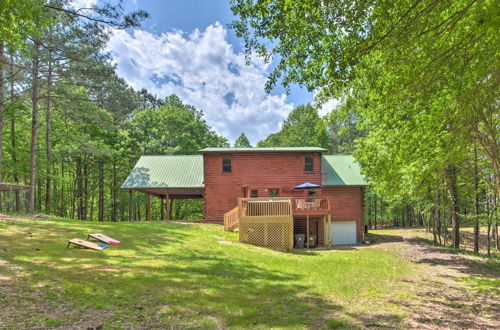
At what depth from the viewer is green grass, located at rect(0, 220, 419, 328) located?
14.8 feet

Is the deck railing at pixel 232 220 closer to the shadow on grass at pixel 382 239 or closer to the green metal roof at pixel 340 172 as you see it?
the green metal roof at pixel 340 172

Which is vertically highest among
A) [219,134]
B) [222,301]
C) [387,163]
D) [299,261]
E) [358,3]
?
[219,134]

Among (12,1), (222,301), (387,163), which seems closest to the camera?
(222,301)

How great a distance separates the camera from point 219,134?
142 feet

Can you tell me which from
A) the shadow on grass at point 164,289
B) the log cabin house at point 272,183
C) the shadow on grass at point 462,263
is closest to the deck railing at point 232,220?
the log cabin house at point 272,183

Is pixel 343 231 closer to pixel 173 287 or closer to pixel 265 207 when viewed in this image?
pixel 265 207

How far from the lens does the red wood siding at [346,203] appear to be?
21.1m

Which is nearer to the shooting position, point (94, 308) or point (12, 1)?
point (94, 308)

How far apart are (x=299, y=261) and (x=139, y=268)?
6.26 meters

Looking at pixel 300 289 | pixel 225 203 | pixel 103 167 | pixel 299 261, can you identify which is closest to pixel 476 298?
pixel 300 289

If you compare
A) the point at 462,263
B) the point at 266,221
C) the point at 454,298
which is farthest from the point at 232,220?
the point at 454,298

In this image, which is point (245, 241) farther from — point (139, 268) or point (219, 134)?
point (219, 134)

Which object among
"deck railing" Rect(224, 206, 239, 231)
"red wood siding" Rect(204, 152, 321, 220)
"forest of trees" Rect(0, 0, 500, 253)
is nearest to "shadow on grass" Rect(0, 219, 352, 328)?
"forest of trees" Rect(0, 0, 500, 253)

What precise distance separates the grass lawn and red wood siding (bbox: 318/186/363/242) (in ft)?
34.2
